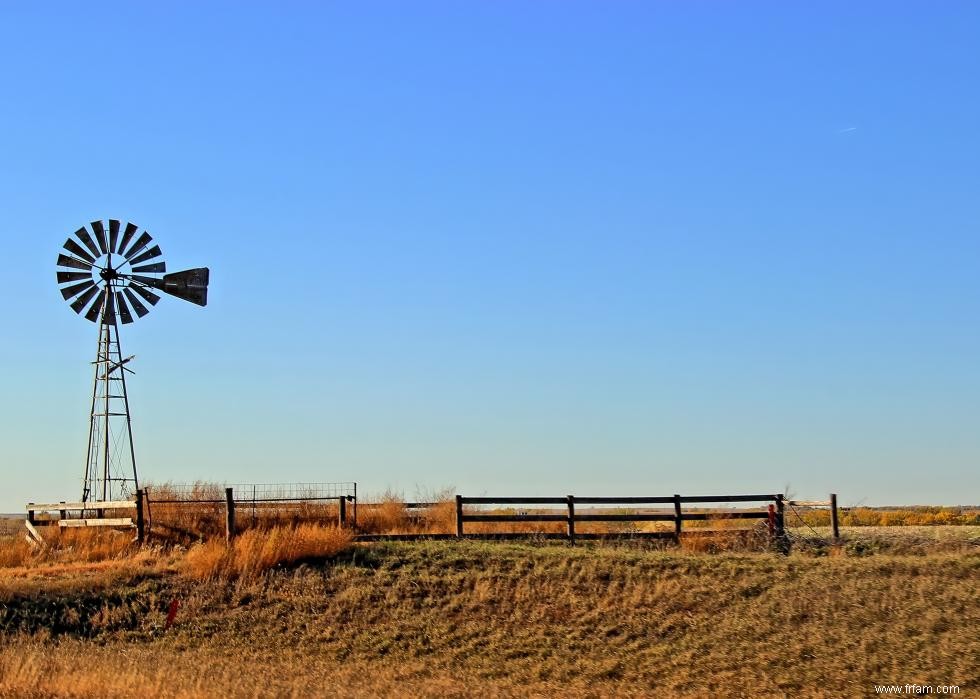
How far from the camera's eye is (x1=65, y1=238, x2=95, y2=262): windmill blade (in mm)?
36438

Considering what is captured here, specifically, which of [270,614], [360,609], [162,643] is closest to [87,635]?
[162,643]

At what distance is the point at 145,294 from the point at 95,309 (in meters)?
1.63

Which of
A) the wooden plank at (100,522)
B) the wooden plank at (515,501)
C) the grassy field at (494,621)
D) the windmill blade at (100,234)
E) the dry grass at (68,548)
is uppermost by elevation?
the windmill blade at (100,234)

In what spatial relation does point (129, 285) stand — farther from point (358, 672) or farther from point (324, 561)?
point (358, 672)

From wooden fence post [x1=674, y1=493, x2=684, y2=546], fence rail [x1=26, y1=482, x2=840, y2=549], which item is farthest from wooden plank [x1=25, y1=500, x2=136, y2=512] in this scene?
wooden fence post [x1=674, y1=493, x2=684, y2=546]

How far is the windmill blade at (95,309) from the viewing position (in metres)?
36.4

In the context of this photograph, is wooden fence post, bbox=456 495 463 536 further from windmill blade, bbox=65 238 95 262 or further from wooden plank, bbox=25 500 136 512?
windmill blade, bbox=65 238 95 262

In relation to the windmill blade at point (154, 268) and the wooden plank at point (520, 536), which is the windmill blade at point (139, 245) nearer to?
the windmill blade at point (154, 268)

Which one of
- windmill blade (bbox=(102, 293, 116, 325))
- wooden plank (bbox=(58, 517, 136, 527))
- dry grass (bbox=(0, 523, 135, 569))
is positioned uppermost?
windmill blade (bbox=(102, 293, 116, 325))

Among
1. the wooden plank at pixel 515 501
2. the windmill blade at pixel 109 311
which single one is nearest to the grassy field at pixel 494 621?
the wooden plank at pixel 515 501

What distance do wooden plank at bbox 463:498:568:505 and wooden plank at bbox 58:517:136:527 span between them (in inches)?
345

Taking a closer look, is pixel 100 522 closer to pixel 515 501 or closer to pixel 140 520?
pixel 140 520

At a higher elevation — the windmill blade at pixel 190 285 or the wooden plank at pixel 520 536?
the windmill blade at pixel 190 285

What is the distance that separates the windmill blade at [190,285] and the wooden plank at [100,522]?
9.32m
